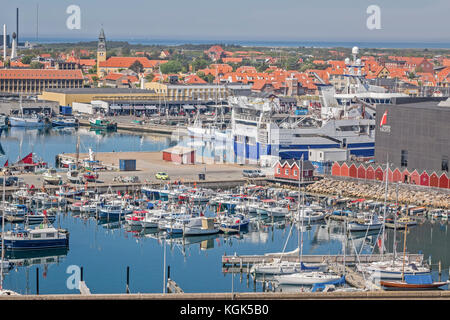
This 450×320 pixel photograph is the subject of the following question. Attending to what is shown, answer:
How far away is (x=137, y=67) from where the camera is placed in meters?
64.8

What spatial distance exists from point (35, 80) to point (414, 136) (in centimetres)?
3259

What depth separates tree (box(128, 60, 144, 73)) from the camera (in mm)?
64375

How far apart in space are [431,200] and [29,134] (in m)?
21.1

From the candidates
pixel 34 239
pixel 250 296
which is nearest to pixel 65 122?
pixel 34 239

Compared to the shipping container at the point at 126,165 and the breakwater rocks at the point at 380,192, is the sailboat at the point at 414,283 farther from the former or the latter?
the shipping container at the point at 126,165

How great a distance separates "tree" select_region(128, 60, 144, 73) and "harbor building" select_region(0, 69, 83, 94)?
9873 mm

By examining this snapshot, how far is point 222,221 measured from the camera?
66.9 feet

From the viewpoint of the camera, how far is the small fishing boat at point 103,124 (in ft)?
136

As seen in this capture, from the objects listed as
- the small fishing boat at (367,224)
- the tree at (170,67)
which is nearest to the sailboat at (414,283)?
the small fishing boat at (367,224)

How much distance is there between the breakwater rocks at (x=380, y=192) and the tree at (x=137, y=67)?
4001 cm

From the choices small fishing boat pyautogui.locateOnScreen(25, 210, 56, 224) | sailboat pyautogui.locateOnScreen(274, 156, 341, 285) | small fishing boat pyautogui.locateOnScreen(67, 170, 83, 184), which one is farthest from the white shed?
sailboat pyautogui.locateOnScreen(274, 156, 341, 285)

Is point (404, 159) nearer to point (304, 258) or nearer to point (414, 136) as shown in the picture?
point (414, 136)
